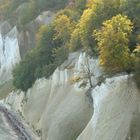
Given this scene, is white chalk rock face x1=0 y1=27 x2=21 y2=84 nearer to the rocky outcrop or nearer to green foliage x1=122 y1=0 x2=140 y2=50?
the rocky outcrop

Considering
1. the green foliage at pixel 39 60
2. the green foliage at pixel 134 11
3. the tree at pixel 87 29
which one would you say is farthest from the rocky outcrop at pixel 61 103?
the green foliage at pixel 134 11

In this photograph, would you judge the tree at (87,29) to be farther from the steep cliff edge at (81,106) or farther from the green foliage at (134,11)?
the green foliage at (134,11)

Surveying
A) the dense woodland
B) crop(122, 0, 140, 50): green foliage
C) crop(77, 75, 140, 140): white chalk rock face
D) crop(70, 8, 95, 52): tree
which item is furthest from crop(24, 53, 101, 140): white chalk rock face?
crop(122, 0, 140, 50): green foliage

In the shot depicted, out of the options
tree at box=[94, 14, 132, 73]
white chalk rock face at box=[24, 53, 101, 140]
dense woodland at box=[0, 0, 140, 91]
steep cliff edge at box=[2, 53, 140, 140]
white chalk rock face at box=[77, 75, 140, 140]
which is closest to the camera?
white chalk rock face at box=[77, 75, 140, 140]

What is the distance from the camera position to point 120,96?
5034cm

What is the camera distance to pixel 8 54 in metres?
123

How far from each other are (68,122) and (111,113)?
10.1 metres

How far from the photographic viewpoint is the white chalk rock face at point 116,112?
1893 inches

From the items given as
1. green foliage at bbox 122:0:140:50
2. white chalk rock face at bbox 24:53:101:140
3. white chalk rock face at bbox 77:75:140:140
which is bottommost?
white chalk rock face at bbox 24:53:101:140

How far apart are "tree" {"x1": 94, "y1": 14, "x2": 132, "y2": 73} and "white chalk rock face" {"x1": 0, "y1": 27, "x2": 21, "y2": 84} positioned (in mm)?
63473

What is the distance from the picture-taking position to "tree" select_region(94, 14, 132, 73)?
53375mm

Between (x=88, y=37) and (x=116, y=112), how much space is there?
1707 centimetres

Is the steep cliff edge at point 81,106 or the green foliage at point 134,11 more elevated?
the green foliage at point 134,11

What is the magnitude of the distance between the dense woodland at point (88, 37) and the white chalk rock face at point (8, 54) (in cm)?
422
